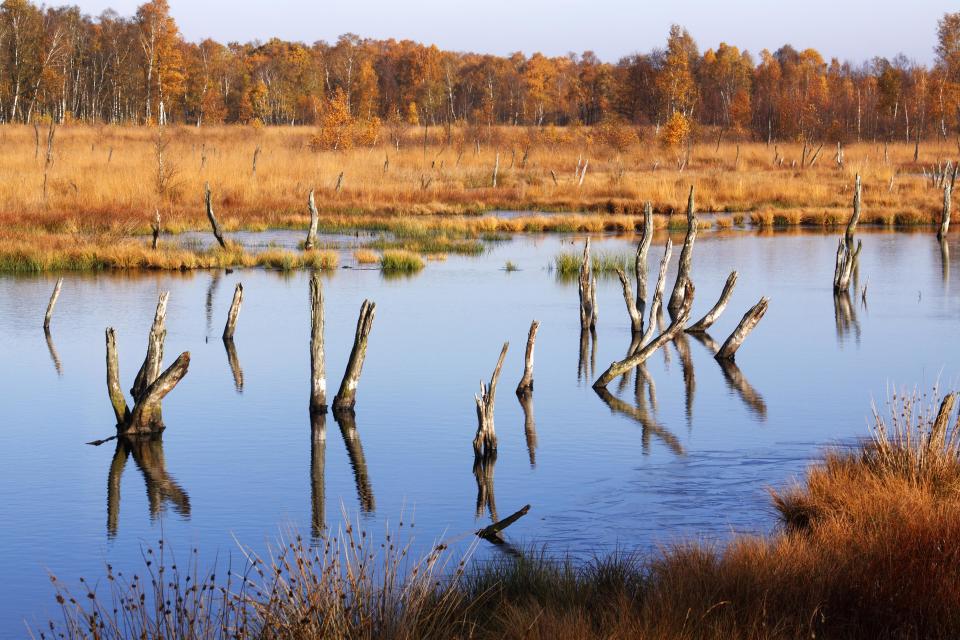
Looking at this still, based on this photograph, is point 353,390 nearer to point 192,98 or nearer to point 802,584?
point 802,584

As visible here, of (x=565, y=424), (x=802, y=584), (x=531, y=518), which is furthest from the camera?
(x=565, y=424)

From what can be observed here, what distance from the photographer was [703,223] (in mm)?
41906

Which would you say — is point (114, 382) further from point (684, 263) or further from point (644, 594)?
point (684, 263)

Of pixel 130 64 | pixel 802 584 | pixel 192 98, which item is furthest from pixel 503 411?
pixel 192 98

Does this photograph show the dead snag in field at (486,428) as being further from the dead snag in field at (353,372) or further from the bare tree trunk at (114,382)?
the bare tree trunk at (114,382)

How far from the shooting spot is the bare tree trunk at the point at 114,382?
44.2 ft

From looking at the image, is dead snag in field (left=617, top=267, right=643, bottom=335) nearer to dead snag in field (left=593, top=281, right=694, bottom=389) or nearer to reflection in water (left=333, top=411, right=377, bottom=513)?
dead snag in field (left=593, top=281, right=694, bottom=389)

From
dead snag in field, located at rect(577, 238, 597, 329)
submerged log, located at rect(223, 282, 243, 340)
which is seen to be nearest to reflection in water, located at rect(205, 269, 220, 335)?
submerged log, located at rect(223, 282, 243, 340)

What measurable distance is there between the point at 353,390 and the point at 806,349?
8604 mm

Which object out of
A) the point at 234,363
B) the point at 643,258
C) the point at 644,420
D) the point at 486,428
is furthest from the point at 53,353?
the point at 644,420

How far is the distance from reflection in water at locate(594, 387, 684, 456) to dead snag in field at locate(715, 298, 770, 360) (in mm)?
3028

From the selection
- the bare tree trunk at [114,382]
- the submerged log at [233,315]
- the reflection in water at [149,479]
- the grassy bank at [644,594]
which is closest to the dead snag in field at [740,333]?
the submerged log at [233,315]

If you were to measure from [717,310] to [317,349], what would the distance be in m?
7.82

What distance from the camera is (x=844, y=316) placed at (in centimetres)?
2375
